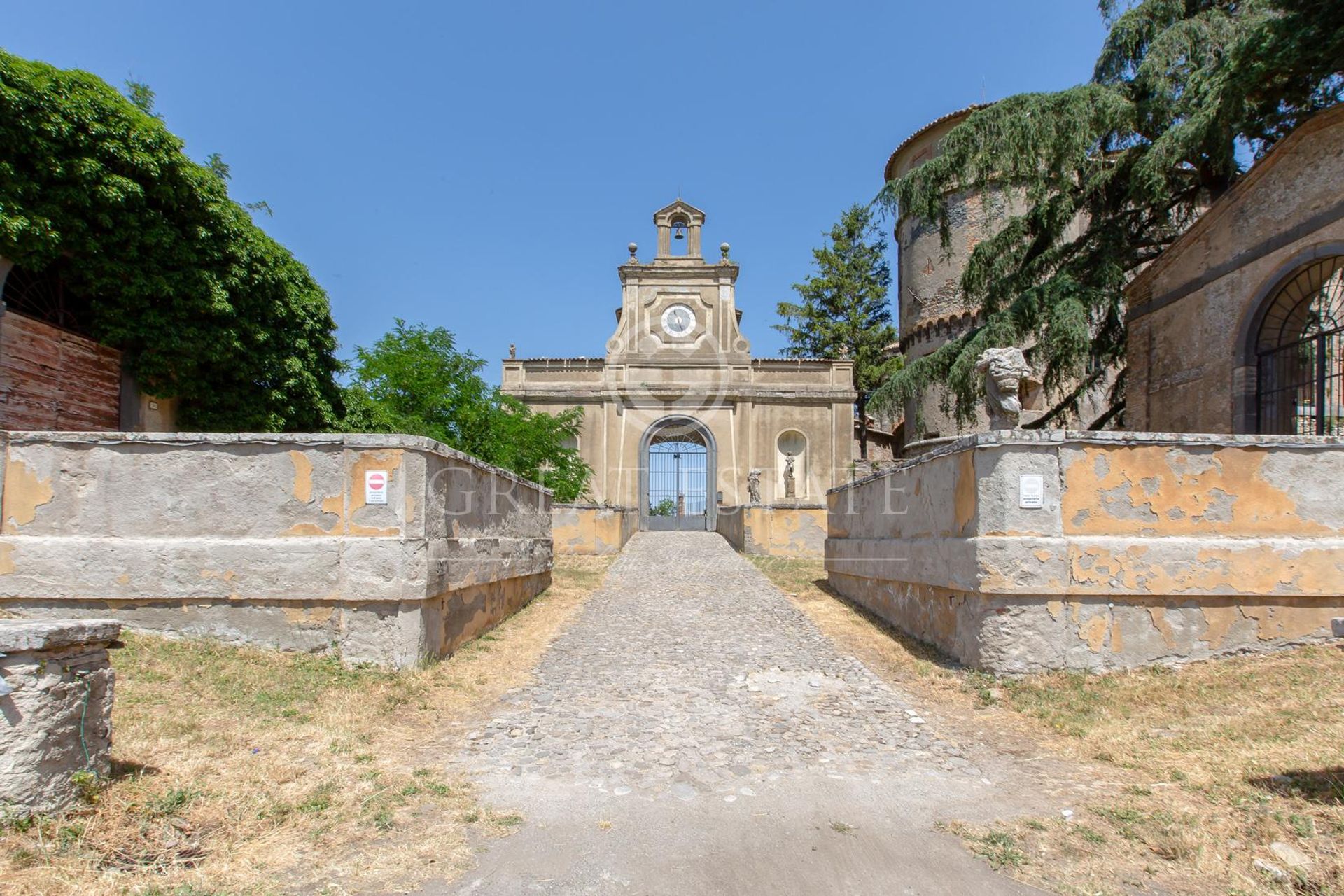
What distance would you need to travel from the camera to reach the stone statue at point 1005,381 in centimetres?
700

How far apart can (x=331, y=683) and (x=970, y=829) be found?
13.5ft

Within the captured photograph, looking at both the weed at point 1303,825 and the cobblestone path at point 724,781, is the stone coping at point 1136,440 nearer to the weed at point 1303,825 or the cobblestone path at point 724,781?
the cobblestone path at point 724,781

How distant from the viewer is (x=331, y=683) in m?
5.54

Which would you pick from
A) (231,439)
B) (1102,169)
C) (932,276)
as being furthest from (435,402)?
(932,276)

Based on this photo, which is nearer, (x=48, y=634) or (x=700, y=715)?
(x=48, y=634)

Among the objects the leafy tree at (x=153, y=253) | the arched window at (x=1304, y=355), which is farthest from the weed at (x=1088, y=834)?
the leafy tree at (x=153, y=253)

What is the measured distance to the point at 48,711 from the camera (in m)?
3.14

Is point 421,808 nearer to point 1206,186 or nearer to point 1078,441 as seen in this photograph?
point 1078,441

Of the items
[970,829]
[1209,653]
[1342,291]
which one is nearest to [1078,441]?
[1209,653]

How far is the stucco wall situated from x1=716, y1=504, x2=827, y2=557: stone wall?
21.8 ft

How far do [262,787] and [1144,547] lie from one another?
5.96 metres

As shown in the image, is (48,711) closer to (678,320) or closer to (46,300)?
(46,300)

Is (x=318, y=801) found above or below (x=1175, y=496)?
below

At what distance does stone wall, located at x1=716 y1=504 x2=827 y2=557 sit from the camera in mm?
18250
